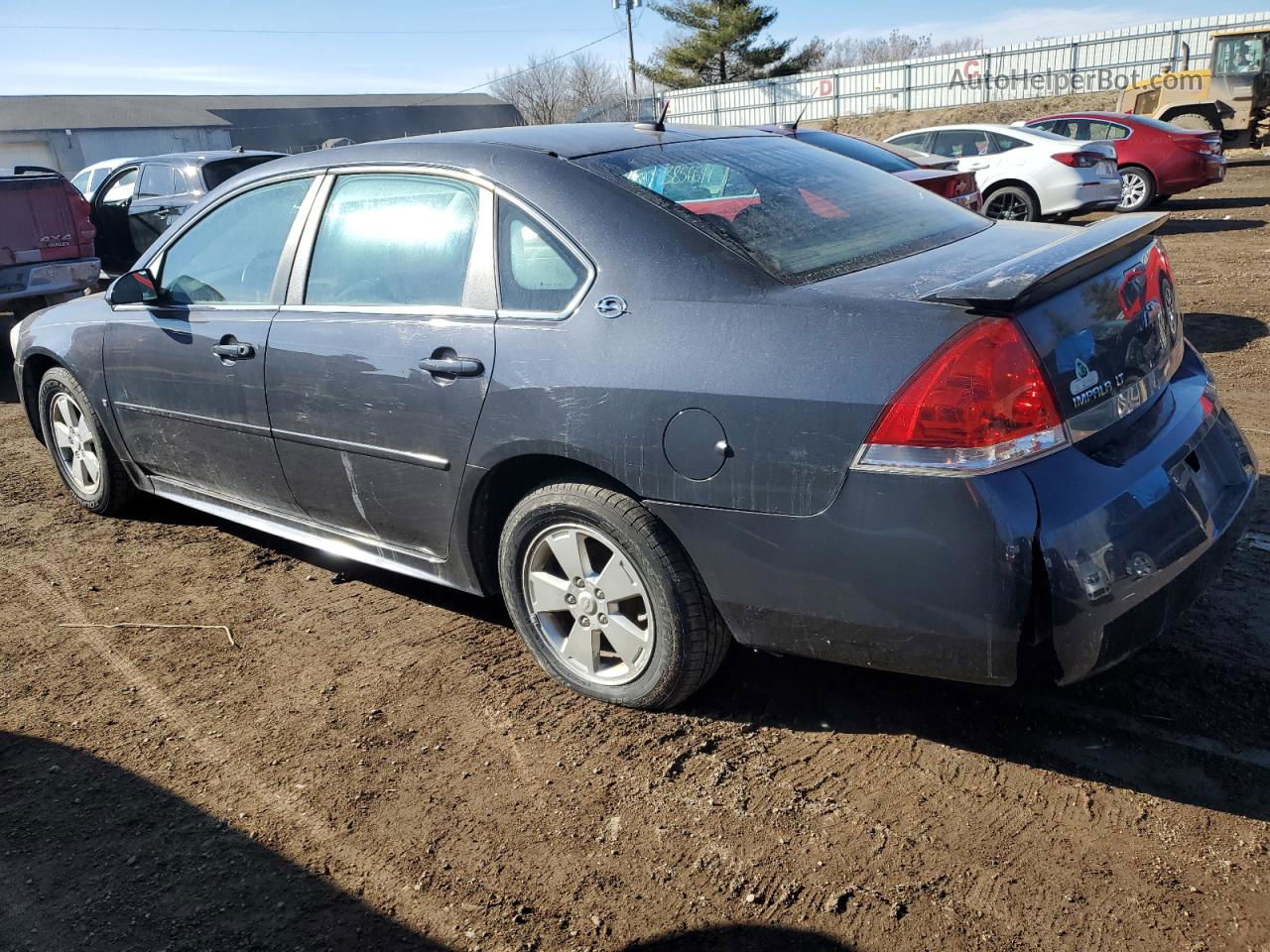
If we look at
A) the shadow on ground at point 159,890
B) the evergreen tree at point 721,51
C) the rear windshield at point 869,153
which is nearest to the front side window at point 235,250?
the shadow on ground at point 159,890

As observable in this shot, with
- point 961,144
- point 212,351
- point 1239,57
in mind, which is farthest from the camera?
point 1239,57

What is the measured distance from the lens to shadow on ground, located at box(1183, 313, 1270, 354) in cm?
668

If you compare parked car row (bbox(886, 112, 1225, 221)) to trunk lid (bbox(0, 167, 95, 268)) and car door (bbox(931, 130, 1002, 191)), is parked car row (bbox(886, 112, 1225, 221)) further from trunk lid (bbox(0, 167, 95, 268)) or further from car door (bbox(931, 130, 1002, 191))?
trunk lid (bbox(0, 167, 95, 268))

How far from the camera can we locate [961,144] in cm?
1375

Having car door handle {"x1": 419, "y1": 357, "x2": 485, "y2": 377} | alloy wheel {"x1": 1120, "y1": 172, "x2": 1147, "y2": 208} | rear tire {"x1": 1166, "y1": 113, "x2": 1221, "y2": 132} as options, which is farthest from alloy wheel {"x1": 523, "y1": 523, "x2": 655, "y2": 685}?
rear tire {"x1": 1166, "y1": 113, "x2": 1221, "y2": 132}

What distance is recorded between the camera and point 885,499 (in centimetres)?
230

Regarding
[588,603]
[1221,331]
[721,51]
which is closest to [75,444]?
[588,603]

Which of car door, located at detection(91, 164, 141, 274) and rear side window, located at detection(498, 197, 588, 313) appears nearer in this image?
rear side window, located at detection(498, 197, 588, 313)

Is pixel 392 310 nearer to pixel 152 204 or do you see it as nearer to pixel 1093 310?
pixel 1093 310

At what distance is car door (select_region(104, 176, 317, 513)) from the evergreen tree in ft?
160

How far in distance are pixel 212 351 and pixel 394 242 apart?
0.96 meters

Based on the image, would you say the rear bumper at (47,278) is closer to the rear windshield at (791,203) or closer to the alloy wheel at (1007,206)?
the rear windshield at (791,203)

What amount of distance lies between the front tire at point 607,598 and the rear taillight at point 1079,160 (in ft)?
38.0

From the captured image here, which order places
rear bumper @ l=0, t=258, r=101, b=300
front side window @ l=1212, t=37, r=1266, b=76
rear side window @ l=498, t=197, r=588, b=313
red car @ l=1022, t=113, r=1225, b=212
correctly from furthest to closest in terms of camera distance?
front side window @ l=1212, t=37, r=1266, b=76, red car @ l=1022, t=113, r=1225, b=212, rear bumper @ l=0, t=258, r=101, b=300, rear side window @ l=498, t=197, r=588, b=313
